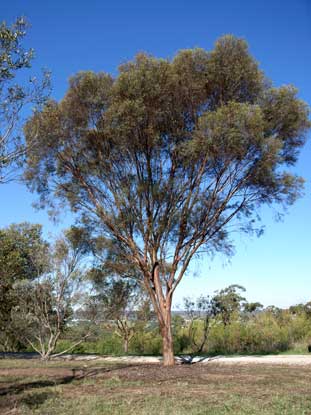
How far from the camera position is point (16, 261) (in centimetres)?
1678

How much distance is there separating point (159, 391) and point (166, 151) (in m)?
7.70

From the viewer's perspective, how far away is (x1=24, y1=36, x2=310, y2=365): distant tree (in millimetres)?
12188

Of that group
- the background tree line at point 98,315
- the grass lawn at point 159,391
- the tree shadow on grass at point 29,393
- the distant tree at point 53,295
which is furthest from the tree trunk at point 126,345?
the tree shadow on grass at point 29,393

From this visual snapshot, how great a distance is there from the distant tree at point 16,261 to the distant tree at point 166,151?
387 centimetres

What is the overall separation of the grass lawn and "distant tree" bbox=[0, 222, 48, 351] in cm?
575

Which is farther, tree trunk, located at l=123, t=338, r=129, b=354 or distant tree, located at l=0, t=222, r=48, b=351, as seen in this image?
tree trunk, located at l=123, t=338, r=129, b=354

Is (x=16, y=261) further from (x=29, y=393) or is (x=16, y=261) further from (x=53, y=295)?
(x=29, y=393)

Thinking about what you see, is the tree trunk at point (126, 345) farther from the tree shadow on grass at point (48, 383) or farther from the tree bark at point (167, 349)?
the tree shadow on grass at point (48, 383)

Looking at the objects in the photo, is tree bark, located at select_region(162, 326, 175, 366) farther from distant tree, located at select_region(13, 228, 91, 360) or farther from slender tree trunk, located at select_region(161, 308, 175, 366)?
distant tree, located at select_region(13, 228, 91, 360)

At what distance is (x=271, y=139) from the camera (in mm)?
11625

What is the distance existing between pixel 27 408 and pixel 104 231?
8.32 meters

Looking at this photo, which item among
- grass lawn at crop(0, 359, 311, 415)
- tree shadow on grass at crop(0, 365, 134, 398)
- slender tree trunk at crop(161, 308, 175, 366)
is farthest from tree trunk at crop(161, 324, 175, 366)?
tree shadow on grass at crop(0, 365, 134, 398)

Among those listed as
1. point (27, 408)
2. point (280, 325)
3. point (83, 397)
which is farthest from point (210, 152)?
point (280, 325)

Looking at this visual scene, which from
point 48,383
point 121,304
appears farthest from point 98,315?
point 48,383
